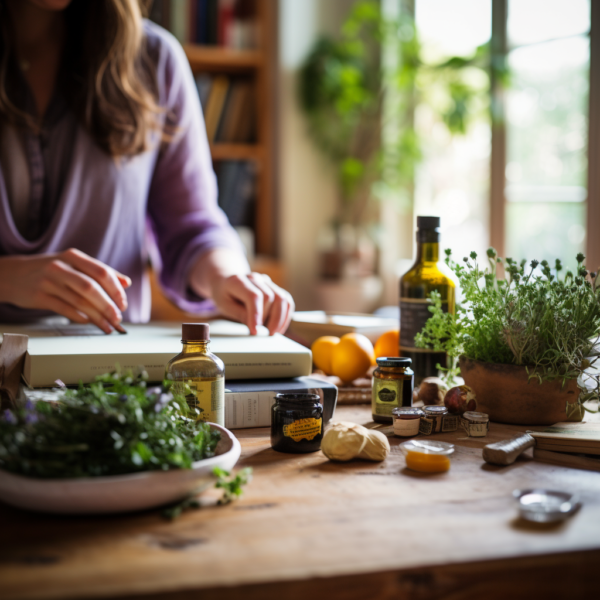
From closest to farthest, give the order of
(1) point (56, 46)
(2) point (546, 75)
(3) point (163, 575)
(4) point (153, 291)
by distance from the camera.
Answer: (3) point (163, 575), (1) point (56, 46), (2) point (546, 75), (4) point (153, 291)

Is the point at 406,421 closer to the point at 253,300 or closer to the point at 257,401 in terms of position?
the point at 257,401

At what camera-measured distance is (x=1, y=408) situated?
82 cm

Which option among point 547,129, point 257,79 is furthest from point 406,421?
point 257,79

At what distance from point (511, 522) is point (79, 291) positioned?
0.65 metres

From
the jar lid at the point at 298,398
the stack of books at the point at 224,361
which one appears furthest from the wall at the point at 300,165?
the jar lid at the point at 298,398

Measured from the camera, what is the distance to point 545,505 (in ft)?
1.92

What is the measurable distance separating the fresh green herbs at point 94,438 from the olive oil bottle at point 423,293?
548 mm

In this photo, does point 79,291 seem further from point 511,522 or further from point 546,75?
point 546,75

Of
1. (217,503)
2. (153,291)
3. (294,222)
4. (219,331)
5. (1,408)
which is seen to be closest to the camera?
(217,503)

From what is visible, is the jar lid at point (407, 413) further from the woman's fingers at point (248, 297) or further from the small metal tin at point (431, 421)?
the woman's fingers at point (248, 297)

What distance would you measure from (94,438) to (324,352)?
2.05 ft

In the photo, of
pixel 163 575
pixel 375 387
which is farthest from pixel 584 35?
pixel 163 575

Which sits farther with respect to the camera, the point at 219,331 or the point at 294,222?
the point at 294,222

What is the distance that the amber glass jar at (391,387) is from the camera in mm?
894
